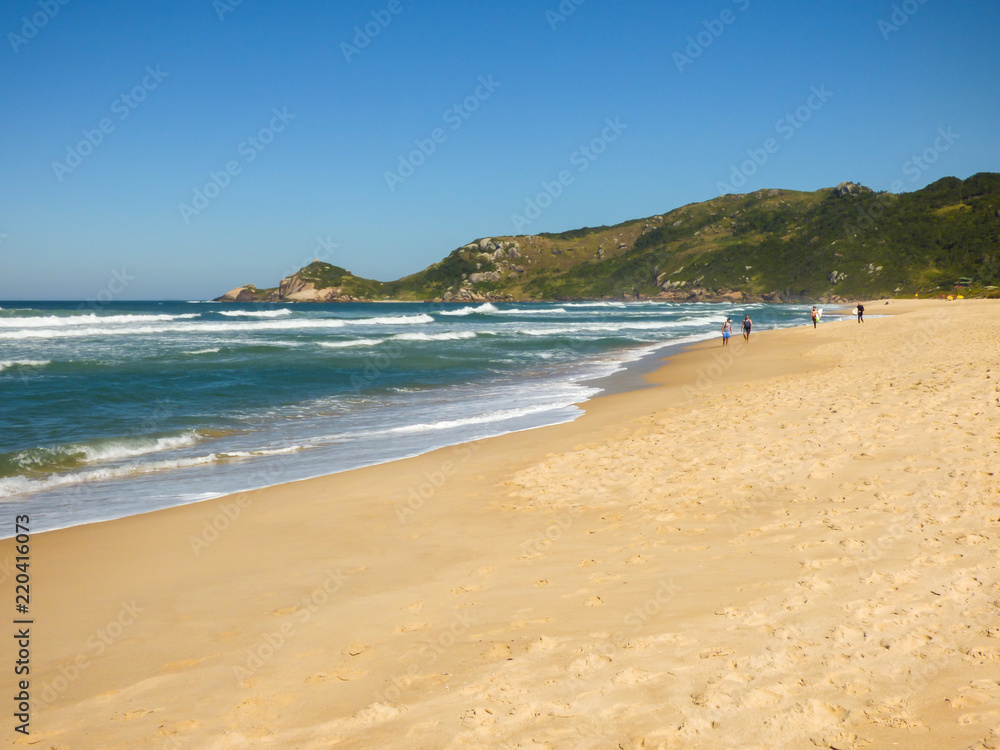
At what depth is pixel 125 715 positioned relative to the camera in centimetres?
412

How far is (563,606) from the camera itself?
5.18 meters

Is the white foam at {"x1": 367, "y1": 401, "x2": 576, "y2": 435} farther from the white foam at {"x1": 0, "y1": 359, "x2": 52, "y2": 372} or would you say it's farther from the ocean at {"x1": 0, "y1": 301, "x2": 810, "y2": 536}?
the white foam at {"x1": 0, "y1": 359, "x2": 52, "y2": 372}

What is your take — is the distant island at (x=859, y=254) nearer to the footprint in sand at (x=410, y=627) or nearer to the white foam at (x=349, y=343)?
the white foam at (x=349, y=343)

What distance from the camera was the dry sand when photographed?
375cm

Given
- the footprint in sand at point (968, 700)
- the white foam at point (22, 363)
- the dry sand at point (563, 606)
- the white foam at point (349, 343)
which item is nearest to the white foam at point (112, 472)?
the dry sand at point (563, 606)

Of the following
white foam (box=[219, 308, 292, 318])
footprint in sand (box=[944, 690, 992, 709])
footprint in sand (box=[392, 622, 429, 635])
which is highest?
white foam (box=[219, 308, 292, 318])

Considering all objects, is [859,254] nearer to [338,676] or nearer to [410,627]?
[410,627]

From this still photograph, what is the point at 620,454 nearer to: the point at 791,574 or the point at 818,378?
the point at 791,574

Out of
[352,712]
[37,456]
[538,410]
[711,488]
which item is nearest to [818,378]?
[538,410]

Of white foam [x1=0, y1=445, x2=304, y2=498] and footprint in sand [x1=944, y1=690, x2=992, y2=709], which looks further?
white foam [x1=0, y1=445, x2=304, y2=498]

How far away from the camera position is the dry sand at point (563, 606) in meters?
3.75

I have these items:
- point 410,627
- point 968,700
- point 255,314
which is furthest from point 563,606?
point 255,314

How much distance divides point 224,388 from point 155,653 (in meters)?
17.2

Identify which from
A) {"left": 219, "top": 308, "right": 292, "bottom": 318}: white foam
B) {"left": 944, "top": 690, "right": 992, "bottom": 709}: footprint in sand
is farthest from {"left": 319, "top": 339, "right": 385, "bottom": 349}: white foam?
{"left": 219, "top": 308, "right": 292, "bottom": 318}: white foam
